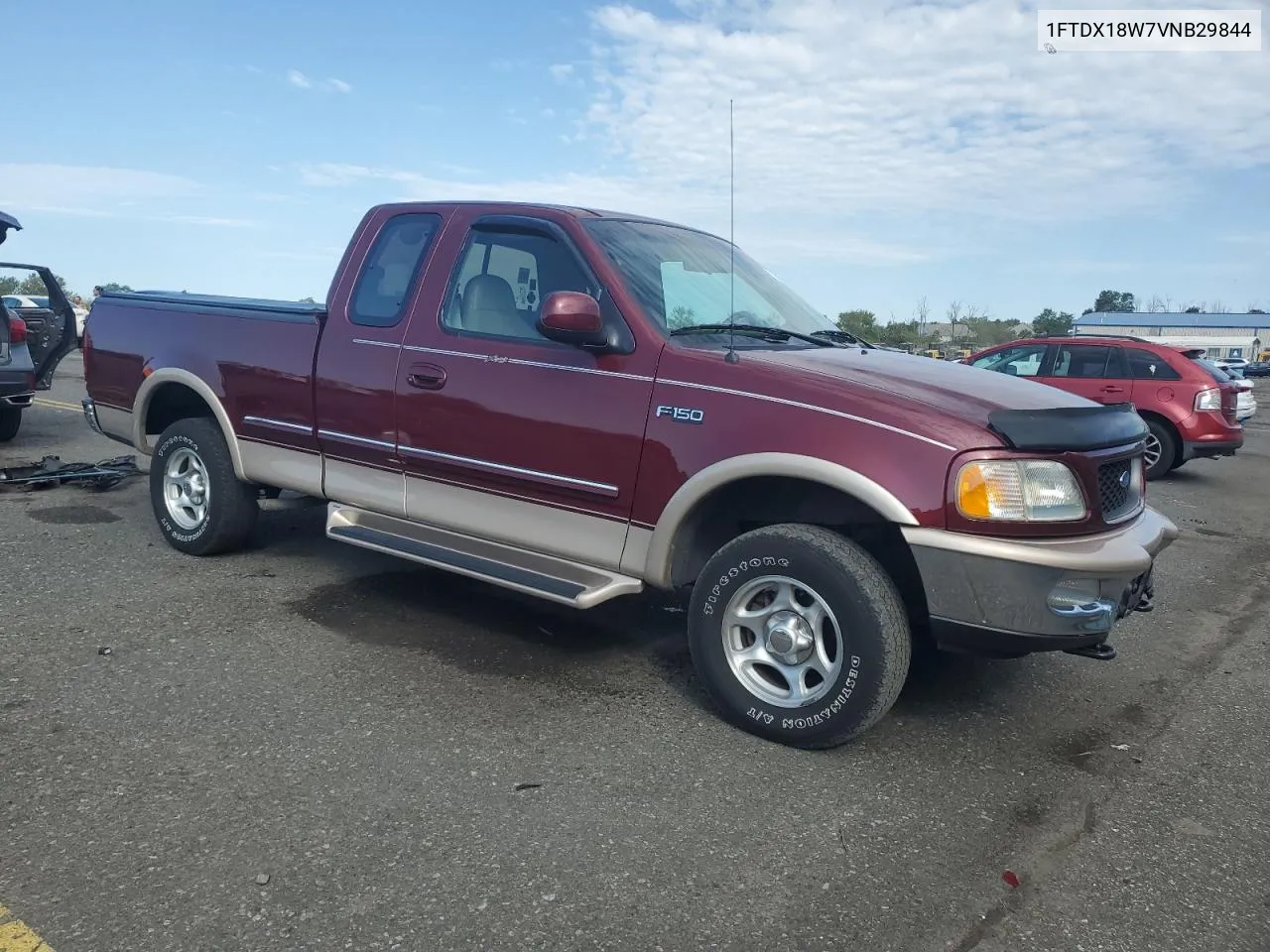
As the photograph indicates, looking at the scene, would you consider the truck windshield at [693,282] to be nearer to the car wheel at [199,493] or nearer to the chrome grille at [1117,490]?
the chrome grille at [1117,490]

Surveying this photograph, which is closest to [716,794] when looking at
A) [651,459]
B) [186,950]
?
[651,459]

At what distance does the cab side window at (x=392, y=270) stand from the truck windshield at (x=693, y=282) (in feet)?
3.04

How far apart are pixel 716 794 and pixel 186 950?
1.59m

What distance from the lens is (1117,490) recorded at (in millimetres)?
3678

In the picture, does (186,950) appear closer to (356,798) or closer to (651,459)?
(356,798)

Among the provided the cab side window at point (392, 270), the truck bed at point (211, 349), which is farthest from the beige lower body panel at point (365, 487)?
the cab side window at point (392, 270)

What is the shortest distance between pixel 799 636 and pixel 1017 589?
76 centimetres

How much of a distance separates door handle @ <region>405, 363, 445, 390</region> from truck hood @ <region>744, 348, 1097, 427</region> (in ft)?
4.65

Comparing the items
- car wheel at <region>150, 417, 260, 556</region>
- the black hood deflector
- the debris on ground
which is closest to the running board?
car wheel at <region>150, 417, 260, 556</region>

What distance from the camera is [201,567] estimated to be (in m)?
5.57

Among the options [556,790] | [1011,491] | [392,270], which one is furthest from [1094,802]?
[392,270]

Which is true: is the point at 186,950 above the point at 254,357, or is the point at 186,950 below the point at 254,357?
below

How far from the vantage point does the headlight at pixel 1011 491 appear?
327 cm

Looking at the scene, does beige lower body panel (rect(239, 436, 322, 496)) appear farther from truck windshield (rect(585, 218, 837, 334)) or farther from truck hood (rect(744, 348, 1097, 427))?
truck hood (rect(744, 348, 1097, 427))
